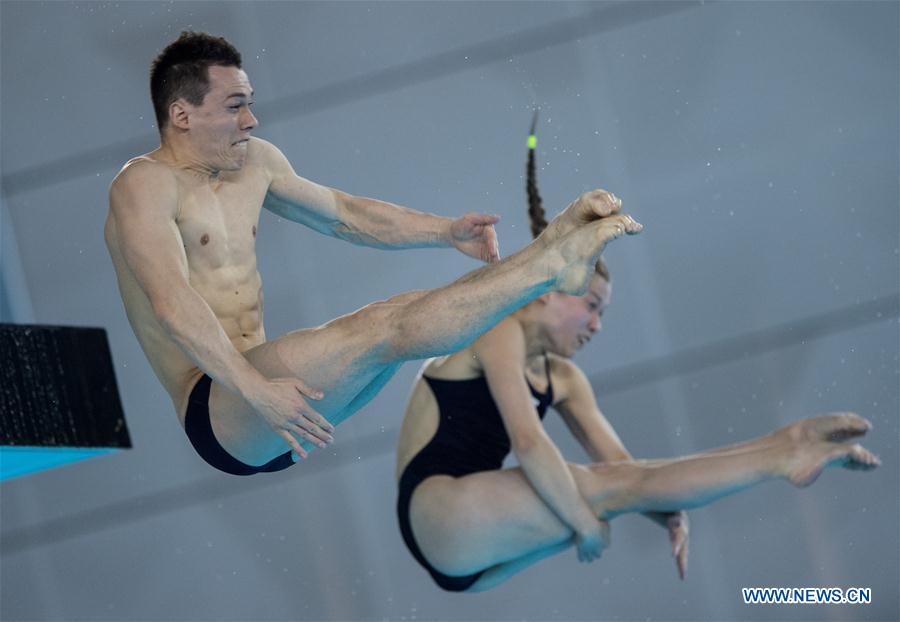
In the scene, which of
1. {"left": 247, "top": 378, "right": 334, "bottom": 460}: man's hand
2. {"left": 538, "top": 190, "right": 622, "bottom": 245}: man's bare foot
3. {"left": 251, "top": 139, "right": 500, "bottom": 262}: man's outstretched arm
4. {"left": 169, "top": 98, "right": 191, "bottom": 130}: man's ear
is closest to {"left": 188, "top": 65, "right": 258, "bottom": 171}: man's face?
{"left": 169, "top": 98, "right": 191, "bottom": 130}: man's ear

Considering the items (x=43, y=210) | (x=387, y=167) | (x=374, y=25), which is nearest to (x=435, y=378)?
(x=387, y=167)

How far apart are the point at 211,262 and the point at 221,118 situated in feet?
1.21

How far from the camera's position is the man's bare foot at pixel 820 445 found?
4.39 meters

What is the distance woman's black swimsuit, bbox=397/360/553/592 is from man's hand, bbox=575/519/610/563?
0.37 meters

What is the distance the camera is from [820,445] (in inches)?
175

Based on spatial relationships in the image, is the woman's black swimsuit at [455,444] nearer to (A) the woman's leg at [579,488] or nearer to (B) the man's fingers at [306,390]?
(A) the woman's leg at [579,488]

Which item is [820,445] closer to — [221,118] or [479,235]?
[479,235]

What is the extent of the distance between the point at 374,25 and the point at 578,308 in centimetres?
197

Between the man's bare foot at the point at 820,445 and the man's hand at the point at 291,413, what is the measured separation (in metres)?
1.78

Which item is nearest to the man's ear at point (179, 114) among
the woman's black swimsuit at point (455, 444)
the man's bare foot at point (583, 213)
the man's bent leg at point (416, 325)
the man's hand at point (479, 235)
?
the man's bent leg at point (416, 325)

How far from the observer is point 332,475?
6.23 metres

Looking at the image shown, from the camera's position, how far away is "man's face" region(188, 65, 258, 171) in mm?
3633

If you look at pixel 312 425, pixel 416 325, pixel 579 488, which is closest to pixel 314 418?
pixel 312 425

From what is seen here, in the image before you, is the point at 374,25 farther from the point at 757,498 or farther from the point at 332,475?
the point at 757,498
